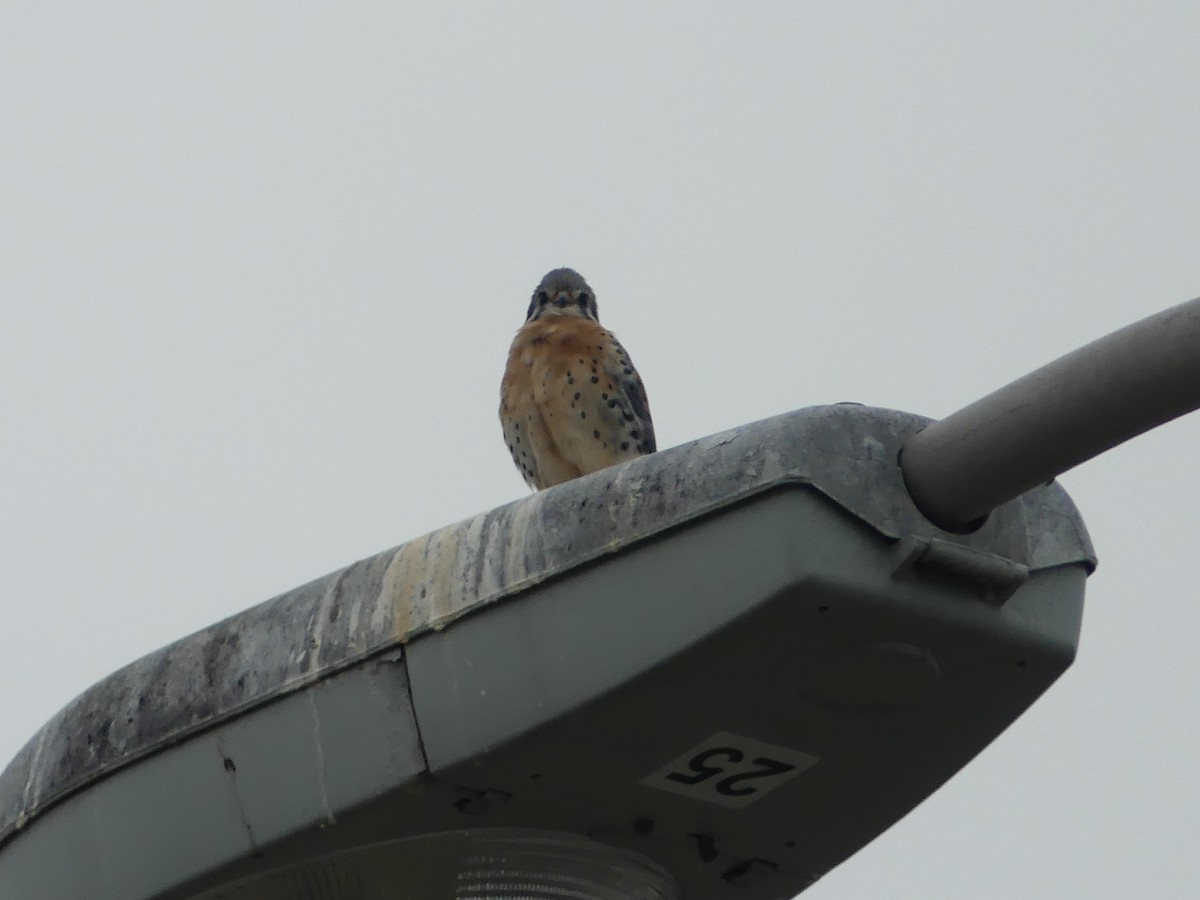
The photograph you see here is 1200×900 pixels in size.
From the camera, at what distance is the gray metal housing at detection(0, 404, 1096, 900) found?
110 inches

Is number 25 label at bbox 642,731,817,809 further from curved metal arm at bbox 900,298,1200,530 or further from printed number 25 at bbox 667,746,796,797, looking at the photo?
curved metal arm at bbox 900,298,1200,530

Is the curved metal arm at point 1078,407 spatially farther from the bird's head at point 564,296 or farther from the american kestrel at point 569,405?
the bird's head at point 564,296

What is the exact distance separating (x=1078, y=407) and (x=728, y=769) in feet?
2.99

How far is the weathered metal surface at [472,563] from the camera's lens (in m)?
2.81

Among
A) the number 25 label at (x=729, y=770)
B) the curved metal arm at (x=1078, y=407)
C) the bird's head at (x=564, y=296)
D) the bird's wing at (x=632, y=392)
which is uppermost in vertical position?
the curved metal arm at (x=1078, y=407)

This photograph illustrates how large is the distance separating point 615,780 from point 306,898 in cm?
59

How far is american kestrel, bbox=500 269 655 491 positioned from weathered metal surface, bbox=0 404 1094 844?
16.2ft

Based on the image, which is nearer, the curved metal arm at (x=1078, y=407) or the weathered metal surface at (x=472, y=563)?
the curved metal arm at (x=1078, y=407)

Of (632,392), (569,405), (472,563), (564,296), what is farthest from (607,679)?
(564,296)

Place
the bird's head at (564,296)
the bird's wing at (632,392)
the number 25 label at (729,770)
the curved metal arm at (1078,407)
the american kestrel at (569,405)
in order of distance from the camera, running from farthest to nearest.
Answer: the bird's head at (564,296) < the bird's wing at (632,392) < the american kestrel at (569,405) < the number 25 label at (729,770) < the curved metal arm at (1078,407)

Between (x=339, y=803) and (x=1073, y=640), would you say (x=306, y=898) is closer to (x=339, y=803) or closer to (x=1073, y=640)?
(x=339, y=803)

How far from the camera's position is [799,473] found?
9.10 feet

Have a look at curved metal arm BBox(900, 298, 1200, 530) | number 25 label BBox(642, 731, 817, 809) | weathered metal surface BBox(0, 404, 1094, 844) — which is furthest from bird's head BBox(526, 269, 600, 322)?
curved metal arm BBox(900, 298, 1200, 530)

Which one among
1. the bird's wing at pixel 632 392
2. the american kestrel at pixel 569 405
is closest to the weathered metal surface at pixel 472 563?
the american kestrel at pixel 569 405
